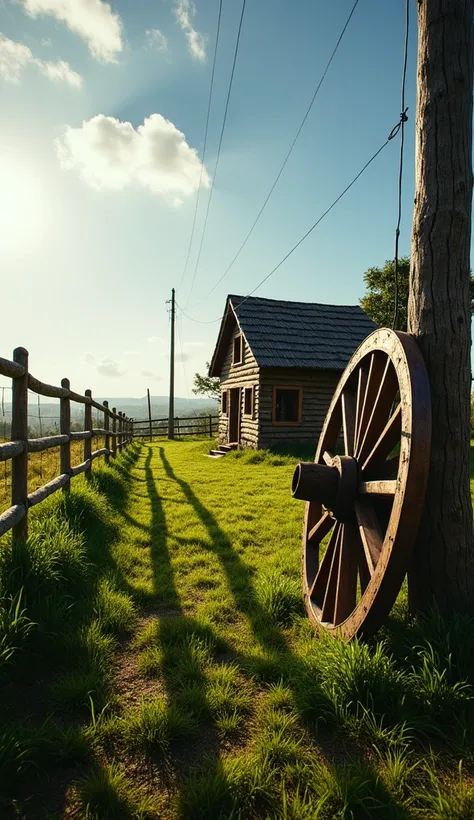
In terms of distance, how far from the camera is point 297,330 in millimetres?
16469

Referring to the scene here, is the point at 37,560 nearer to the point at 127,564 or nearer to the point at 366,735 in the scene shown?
the point at 127,564

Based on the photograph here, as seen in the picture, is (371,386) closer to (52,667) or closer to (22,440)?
(52,667)

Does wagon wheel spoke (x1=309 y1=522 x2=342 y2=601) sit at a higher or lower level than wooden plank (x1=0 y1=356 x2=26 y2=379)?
lower

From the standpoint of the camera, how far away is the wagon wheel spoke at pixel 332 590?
9.31 ft

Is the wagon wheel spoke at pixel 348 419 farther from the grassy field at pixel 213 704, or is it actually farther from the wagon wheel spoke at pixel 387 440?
the grassy field at pixel 213 704

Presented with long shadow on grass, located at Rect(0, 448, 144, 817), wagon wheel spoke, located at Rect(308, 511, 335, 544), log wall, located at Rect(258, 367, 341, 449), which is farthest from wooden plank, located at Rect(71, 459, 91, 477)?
log wall, located at Rect(258, 367, 341, 449)

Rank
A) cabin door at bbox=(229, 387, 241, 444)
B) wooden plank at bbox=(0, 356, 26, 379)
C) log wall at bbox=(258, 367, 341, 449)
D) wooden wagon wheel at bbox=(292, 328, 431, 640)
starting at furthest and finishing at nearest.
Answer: cabin door at bbox=(229, 387, 241, 444)
log wall at bbox=(258, 367, 341, 449)
wooden plank at bbox=(0, 356, 26, 379)
wooden wagon wheel at bbox=(292, 328, 431, 640)

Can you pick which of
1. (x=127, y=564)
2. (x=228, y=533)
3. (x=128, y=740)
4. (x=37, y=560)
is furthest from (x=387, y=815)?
(x=228, y=533)

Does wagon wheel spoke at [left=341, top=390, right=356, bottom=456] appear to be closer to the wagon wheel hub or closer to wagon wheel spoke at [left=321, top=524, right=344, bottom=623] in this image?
the wagon wheel hub

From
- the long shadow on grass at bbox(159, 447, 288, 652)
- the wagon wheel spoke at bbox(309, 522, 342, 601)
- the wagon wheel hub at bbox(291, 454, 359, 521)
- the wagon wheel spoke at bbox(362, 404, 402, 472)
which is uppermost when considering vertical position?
the wagon wheel spoke at bbox(362, 404, 402, 472)

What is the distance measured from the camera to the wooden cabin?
14539mm

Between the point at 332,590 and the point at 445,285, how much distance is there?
2.00 metres

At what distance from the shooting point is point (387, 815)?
1604 mm

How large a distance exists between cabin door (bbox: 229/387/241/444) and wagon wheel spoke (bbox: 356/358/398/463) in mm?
14174
